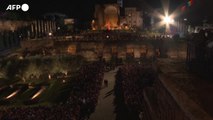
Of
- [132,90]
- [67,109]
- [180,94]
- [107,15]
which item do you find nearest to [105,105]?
[132,90]

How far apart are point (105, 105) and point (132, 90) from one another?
273cm

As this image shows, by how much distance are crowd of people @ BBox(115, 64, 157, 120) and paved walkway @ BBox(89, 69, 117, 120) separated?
55 centimetres

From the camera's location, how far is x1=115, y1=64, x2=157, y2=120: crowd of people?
1897 centimetres

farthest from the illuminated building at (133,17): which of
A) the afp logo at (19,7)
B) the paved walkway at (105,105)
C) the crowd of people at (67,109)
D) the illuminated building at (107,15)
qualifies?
the crowd of people at (67,109)

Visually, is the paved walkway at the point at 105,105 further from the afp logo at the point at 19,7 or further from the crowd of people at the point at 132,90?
the afp logo at the point at 19,7

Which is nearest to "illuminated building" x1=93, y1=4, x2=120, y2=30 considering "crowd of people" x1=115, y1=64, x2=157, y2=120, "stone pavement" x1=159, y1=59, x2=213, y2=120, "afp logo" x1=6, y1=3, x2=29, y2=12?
"afp logo" x1=6, y1=3, x2=29, y2=12

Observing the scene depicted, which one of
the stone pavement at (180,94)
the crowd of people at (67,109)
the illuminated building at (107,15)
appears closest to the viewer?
the stone pavement at (180,94)

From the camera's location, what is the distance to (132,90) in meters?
21.9

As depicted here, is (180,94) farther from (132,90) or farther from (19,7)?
(19,7)

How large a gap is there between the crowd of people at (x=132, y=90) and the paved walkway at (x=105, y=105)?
21.6 inches

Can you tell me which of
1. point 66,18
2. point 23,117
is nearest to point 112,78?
point 23,117

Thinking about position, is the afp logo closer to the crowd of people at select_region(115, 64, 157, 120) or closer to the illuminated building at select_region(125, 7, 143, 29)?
the illuminated building at select_region(125, 7, 143, 29)

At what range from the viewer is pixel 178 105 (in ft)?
27.7

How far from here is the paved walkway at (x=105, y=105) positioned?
63.6 ft
